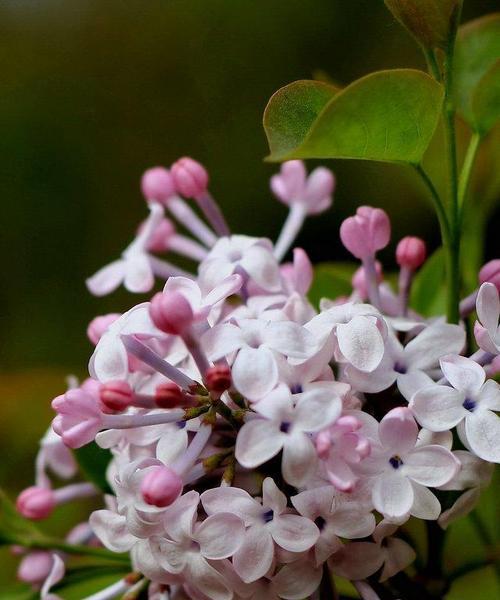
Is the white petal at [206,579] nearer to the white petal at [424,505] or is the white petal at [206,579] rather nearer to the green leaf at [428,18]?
the white petal at [424,505]

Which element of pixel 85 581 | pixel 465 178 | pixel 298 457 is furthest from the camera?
pixel 85 581

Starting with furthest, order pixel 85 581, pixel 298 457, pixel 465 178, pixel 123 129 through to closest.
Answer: pixel 123 129
pixel 85 581
pixel 465 178
pixel 298 457

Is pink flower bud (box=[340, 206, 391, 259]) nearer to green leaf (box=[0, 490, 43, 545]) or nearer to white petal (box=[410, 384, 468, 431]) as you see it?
white petal (box=[410, 384, 468, 431])

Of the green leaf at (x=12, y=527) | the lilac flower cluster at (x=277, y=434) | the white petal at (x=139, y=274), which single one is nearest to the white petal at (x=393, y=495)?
the lilac flower cluster at (x=277, y=434)

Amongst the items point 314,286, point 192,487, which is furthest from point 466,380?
point 314,286

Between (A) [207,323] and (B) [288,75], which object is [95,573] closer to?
(A) [207,323]

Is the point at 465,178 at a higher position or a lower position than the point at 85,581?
higher

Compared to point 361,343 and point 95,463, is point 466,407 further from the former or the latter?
point 95,463

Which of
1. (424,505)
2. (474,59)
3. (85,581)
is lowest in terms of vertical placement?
(85,581)

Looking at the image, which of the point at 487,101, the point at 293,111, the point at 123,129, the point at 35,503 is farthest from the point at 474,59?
the point at 123,129
